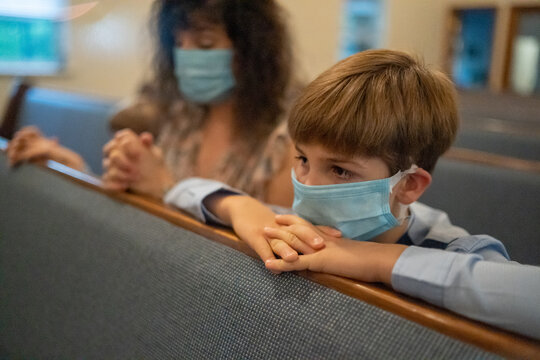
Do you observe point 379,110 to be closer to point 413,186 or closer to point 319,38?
point 413,186

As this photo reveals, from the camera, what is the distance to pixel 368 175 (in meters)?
0.85

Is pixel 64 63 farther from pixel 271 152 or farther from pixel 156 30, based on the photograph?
pixel 271 152

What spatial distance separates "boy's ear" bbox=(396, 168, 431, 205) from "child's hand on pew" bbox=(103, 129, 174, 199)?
25.7 inches

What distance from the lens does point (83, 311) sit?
115 cm

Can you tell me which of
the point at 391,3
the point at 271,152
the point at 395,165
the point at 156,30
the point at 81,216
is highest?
the point at 391,3

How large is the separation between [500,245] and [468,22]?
9630mm

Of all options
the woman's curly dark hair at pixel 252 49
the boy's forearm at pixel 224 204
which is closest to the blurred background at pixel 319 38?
the woman's curly dark hair at pixel 252 49

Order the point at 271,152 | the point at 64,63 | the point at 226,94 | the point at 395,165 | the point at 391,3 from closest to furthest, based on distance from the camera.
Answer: the point at 395,165 → the point at 271,152 → the point at 226,94 → the point at 64,63 → the point at 391,3

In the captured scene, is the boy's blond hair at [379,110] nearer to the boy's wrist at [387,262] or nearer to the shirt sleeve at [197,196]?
the boy's wrist at [387,262]

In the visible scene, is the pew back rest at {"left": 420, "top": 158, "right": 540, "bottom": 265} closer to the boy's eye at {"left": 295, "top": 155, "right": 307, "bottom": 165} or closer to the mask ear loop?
the mask ear loop

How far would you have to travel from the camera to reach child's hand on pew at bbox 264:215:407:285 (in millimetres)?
752

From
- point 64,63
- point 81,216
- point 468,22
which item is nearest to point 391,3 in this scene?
point 468,22

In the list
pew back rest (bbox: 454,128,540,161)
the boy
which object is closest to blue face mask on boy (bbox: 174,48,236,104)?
the boy

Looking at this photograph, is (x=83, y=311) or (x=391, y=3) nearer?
(x=83, y=311)
